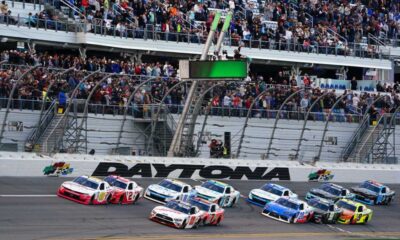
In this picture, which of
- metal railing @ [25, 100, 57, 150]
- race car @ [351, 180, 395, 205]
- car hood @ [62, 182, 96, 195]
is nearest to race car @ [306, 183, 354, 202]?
race car @ [351, 180, 395, 205]

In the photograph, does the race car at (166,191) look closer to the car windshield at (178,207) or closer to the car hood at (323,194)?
the car windshield at (178,207)

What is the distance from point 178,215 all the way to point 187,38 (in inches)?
820

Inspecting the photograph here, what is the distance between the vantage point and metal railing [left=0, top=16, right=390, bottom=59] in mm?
49188

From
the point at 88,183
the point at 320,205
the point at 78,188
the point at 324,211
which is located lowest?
the point at 324,211

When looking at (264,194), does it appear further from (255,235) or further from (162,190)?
(255,235)

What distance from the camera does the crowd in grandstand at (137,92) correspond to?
41969 millimetres

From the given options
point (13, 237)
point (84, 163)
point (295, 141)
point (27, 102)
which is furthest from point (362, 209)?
point (13, 237)

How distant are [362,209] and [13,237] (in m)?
16.0

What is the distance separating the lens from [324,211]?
132 feet

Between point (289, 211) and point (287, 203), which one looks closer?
point (289, 211)

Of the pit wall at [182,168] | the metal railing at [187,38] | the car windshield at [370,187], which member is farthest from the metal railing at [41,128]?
the car windshield at [370,187]

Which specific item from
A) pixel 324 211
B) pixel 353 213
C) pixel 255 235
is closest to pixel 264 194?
pixel 324 211

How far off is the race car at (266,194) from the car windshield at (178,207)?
6353mm

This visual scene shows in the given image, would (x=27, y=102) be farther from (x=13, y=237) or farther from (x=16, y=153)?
(x=13, y=237)
